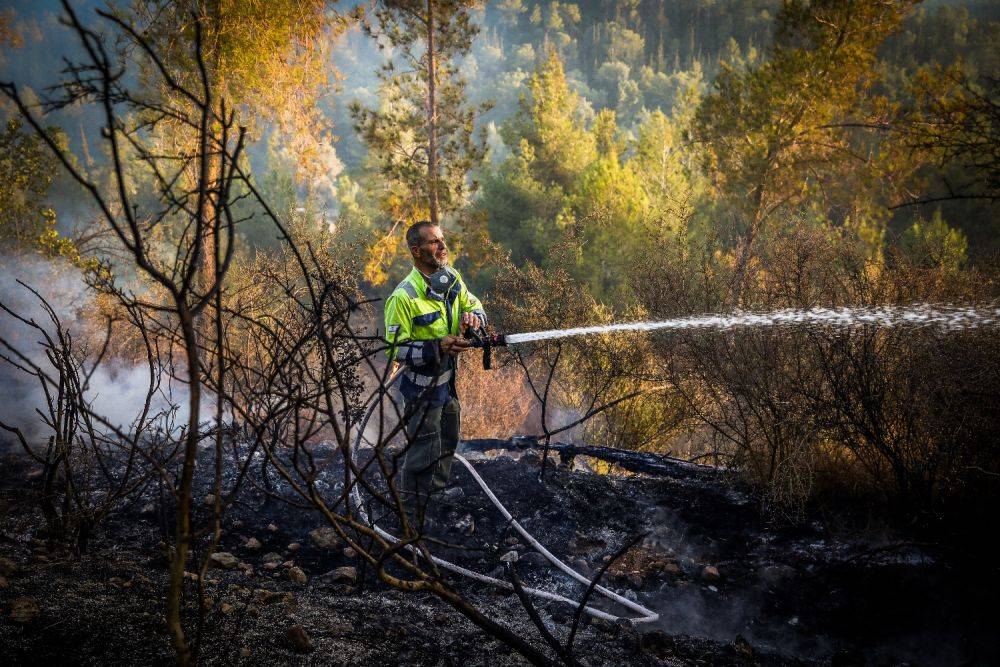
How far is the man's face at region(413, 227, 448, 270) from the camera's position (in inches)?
167

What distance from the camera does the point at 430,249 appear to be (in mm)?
4246

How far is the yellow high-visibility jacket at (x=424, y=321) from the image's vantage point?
13.3 ft

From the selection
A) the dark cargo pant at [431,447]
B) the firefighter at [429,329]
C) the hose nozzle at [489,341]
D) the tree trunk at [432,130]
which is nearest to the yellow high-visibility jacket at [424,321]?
the firefighter at [429,329]

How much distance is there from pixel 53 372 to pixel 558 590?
15659mm

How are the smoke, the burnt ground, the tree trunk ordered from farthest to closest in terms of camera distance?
1. the tree trunk
2. the smoke
3. the burnt ground

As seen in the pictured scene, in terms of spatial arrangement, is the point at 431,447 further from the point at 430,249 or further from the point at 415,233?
the point at 415,233

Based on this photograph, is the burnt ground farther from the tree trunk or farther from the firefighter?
the tree trunk

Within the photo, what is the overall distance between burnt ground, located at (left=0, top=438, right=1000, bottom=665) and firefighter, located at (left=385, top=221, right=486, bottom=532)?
0.78m

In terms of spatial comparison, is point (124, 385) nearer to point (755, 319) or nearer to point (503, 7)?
point (755, 319)

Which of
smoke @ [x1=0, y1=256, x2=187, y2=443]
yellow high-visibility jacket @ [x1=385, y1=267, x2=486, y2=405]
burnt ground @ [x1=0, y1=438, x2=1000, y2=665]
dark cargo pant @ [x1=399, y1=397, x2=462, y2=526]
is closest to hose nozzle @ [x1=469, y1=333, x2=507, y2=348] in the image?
yellow high-visibility jacket @ [x1=385, y1=267, x2=486, y2=405]

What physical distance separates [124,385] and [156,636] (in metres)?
11.9

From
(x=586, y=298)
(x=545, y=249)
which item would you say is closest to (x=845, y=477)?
(x=586, y=298)

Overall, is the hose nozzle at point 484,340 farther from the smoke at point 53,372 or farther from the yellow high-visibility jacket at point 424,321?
the smoke at point 53,372

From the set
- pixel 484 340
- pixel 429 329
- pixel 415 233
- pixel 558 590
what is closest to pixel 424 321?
pixel 429 329
